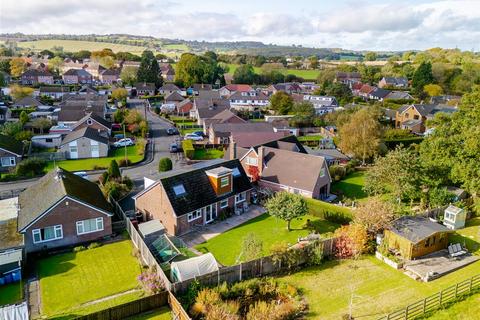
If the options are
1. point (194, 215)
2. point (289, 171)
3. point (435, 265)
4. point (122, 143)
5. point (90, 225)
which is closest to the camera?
point (435, 265)

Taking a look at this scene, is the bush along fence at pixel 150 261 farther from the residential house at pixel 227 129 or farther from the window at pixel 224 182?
the residential house at pixel 227 129

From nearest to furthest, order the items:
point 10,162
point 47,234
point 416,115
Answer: point 47,234
point 10,162
point 416,115

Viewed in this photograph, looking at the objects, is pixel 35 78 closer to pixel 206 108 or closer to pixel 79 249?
pixel 206 108

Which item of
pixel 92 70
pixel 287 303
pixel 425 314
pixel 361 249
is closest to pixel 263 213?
pixel 361 249

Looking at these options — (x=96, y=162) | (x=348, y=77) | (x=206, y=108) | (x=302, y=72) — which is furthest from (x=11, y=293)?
(x=302, y=72)

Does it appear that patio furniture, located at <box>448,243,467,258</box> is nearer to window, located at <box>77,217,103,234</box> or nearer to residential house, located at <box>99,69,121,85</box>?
window, located at <box>77,217,103,234</box>

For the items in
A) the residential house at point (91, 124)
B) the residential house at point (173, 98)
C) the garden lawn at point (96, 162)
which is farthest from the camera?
the residential house at point (173, 98)

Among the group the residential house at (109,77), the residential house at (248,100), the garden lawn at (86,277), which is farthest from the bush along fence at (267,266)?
the residential house at (109,77)
